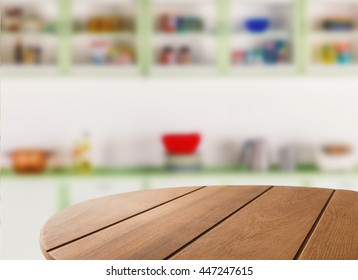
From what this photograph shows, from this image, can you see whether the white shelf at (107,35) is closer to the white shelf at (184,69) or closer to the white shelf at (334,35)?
the white shelf at (184,69)

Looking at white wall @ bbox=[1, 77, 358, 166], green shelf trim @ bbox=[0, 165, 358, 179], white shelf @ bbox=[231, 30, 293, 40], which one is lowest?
green shelf trim @ bbox=[0, 165, 358, 179]

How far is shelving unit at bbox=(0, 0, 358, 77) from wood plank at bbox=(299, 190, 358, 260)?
208cm

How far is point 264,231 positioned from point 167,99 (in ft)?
8.37

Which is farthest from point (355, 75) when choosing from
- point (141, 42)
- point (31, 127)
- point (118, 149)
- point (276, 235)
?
point (276, 235)

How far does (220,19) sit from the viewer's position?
335 cm

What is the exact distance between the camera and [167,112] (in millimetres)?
3598

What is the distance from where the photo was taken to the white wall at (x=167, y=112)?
11.7 ft

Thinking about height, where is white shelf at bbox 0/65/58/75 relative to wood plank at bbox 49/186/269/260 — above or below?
above

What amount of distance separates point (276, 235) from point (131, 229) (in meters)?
0.32

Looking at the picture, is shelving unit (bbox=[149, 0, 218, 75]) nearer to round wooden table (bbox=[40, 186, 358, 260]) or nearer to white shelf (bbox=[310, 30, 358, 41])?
white shelf (bbox=[310, 30, 358, 41])

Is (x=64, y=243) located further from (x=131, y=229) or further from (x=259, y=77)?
(x=259, y=77)

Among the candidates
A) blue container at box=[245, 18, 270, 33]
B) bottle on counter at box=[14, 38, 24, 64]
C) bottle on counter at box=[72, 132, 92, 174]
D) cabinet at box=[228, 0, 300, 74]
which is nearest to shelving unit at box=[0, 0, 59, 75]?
bottle on counter at box=[14, 38, 24, 64]

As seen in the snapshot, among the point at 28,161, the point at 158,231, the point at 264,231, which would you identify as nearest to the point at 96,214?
the point at 158,231

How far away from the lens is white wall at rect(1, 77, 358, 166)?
3557mm
